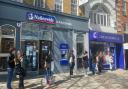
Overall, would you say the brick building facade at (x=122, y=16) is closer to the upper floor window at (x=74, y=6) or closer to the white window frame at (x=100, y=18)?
the white window frame at (x=100, y=18)

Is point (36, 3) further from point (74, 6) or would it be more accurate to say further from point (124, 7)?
point (124, 7)

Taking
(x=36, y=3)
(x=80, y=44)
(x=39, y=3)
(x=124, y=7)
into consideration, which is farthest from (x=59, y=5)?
(x=124, y=7)

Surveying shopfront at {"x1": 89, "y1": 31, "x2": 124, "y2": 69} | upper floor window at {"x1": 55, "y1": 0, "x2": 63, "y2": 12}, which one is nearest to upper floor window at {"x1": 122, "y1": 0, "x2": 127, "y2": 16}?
shopfront at {"x1": 89, "y1": 31, "x2": 124, "y2": 69}

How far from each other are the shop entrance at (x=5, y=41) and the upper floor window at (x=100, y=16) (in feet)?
30.7

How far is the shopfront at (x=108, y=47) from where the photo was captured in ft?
76.8

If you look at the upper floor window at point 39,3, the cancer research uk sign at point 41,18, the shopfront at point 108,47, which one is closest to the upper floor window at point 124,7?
the shopfront at point 108,47

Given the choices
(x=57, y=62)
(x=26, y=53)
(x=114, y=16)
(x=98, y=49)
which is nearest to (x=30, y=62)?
(x=26, y=53)

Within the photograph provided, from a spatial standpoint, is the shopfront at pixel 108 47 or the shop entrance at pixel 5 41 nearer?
the shop entrance at pixel 5 41

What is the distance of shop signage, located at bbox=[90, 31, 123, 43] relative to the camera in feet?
75.3

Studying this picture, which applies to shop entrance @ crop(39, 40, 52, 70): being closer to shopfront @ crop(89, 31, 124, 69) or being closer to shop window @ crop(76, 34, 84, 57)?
shop window @ crop(76, 34, 84, 57)

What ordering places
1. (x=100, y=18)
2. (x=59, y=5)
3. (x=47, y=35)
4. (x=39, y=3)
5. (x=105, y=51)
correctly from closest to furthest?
→ (x=47, y=35), (x=39, y=3), (x=59, y=5), (x=100, y=18), (x=105, y=51)

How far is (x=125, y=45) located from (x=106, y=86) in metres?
12.6

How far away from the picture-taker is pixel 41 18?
1830 cm

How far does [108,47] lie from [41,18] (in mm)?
9585
